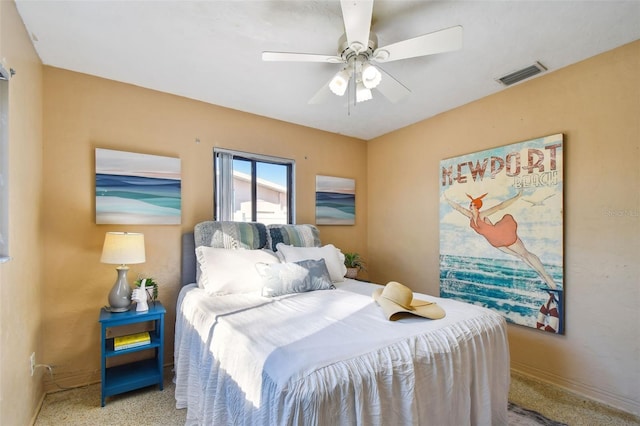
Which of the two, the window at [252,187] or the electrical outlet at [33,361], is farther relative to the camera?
the window at [252,187]

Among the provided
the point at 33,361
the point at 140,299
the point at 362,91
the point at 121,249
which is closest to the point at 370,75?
the point at 362,91

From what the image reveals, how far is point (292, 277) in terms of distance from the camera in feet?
7.65

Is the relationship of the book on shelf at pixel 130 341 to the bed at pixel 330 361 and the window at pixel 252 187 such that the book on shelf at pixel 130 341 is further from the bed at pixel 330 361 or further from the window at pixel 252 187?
the window at pixel 252 187

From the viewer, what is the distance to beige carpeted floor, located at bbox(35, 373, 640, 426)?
1940mm

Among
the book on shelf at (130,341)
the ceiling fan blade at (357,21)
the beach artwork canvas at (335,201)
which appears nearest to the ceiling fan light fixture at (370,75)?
the ceiling fan blade at (357,21)

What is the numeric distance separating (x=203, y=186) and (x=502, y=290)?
3.05 metres

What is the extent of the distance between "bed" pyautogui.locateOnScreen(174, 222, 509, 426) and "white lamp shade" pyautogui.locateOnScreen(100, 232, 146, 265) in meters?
0.53

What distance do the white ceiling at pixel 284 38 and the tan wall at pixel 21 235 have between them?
0.29 meters

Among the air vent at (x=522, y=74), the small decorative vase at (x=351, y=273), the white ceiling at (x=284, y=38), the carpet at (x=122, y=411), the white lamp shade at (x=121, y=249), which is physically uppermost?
the white ceiling at (x=284, y=38)

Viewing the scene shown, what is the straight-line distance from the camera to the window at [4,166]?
4.81 feet

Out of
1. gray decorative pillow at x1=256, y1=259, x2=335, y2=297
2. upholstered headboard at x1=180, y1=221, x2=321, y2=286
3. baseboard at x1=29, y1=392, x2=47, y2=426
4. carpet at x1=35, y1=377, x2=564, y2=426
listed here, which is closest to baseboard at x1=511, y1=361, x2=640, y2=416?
carpet at x1=35, y1=377, x2=564, y2=426

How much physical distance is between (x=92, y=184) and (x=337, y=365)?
2527 mm

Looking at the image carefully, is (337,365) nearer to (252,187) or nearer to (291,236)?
(291,236)

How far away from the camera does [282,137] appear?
3.53m
